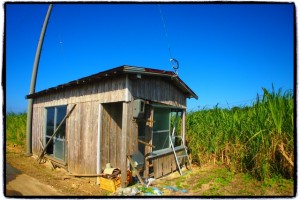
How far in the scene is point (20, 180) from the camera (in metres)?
6.99

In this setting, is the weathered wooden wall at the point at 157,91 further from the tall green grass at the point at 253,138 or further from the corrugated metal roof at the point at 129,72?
the tall green grass at the point at 253,138

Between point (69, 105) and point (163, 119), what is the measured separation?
355cm

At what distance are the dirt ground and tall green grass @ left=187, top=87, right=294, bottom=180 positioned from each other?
404 millimetres

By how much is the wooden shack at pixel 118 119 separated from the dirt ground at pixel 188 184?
48 cm

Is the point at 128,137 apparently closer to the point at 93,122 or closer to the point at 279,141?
the point at 93,122

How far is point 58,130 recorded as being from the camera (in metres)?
9.39

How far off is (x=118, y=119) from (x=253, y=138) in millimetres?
4277

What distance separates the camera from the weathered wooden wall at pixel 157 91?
6.79 m

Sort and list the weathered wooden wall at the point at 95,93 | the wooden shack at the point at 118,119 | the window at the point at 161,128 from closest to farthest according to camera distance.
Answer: the wooden shack at the point at 118,119, the weathered wooden wall at the point at 95,93, the window at the point at 161,128

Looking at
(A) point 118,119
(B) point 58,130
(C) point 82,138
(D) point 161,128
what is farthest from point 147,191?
(B) point 58,130

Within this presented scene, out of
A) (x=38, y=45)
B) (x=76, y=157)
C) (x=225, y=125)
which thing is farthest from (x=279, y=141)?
(x=38, y=45)

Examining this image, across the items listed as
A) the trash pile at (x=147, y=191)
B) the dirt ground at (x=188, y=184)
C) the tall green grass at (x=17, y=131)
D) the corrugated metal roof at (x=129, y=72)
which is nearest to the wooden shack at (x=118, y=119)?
the corrugated metal roof at (x=129, y=72)

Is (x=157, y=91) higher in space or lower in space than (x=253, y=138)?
higher

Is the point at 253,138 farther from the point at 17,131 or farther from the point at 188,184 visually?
the point at 17,131
